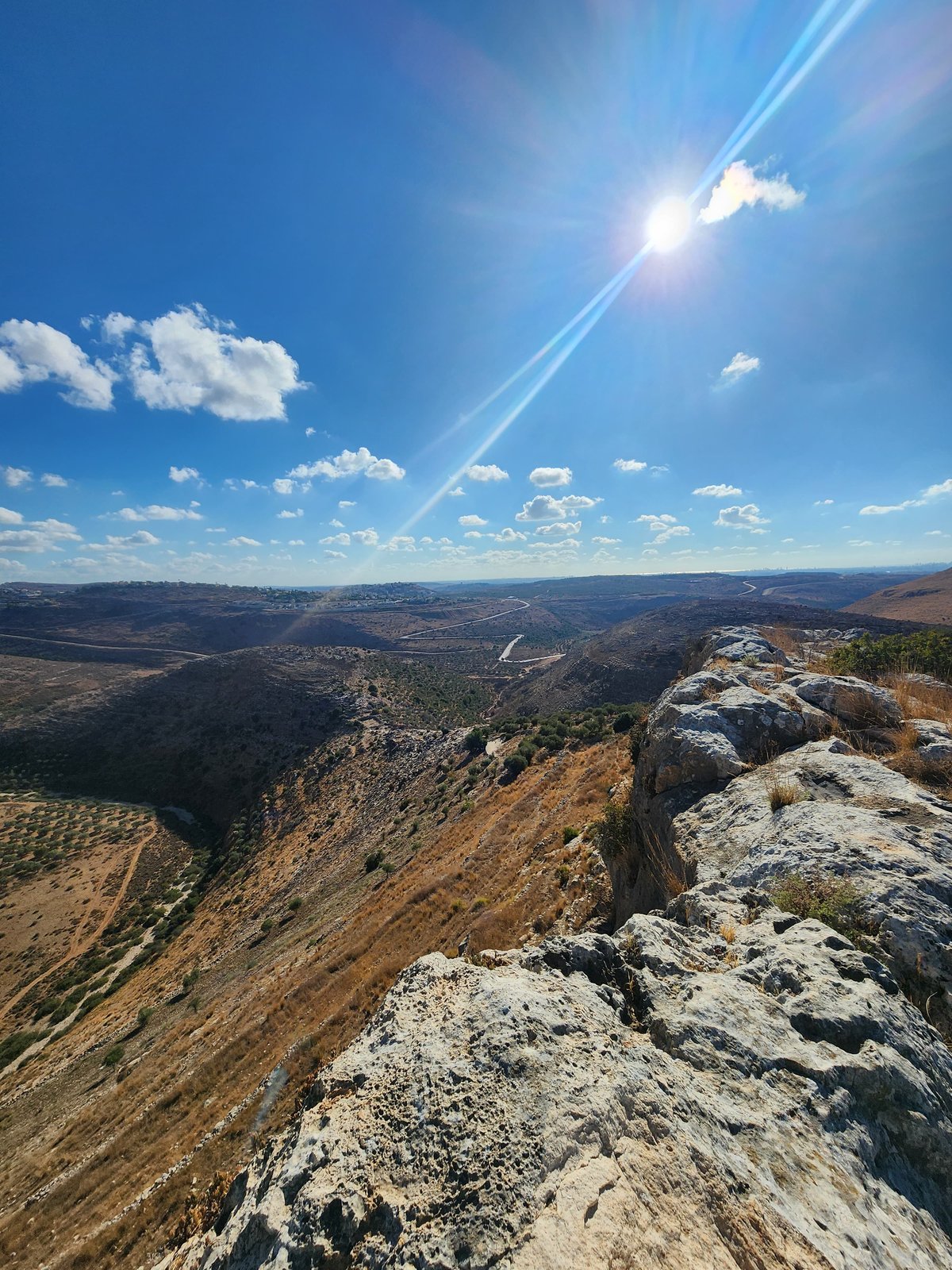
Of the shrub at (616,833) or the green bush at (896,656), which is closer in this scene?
the shrub at (616,833)

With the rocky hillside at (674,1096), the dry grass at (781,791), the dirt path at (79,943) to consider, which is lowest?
the dirt path at (79,943)

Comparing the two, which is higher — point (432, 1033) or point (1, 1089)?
point (432, 1033)

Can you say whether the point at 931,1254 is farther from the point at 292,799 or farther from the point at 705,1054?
the point at 292,799

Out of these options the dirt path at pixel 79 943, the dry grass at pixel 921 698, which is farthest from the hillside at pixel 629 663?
the dirt path at pixel 79 943

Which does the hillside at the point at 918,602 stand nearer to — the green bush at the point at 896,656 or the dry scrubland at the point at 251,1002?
the green bush at the point at 896,656

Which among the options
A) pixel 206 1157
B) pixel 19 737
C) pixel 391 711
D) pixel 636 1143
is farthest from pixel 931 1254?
pixel 19 737

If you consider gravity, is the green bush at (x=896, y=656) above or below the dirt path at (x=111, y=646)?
above
